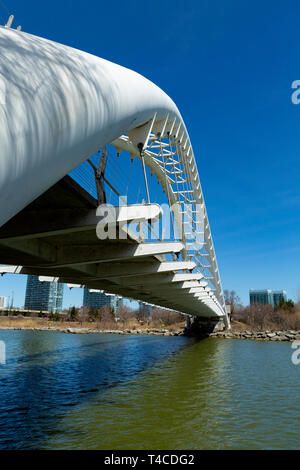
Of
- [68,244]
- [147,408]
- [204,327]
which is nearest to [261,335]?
[204,327]

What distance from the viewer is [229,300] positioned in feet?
363

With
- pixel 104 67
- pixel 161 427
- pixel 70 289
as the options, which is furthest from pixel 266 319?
pixel 104 67

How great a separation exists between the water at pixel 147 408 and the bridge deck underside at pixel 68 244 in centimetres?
494

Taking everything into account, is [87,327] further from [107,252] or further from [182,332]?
[107,252]

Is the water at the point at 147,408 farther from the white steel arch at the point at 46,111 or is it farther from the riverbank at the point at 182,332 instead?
the riverbank at the point at 182,332

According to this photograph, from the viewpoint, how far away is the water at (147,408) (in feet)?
30.6

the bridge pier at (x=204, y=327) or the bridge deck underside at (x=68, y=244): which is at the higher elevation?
the bridge deck underside at (x=68, y=244)

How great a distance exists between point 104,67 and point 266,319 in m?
83.0

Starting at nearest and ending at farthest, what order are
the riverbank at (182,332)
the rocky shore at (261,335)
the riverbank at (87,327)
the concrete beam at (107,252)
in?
1. the concrete beam at (107,252)
2. the rocky shore at (261,335)
3. the riverbank at (182,332)
4. the riverbank at (87,327)

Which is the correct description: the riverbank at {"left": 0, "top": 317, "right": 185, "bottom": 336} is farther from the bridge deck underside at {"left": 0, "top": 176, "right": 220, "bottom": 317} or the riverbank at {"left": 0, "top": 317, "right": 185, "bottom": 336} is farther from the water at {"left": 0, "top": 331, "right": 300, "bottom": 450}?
the bridge deck underside at {"left": 0, "top": 176, "right": 220, "bottom": 317}

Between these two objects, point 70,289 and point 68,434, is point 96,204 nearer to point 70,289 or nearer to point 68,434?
point 68,434

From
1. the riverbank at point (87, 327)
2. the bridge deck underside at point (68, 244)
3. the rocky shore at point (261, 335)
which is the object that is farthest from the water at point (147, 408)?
the riverbank at point (87, 327)

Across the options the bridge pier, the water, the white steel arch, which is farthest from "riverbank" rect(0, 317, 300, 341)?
the white steel arch

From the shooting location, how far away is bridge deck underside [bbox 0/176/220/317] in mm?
8062
